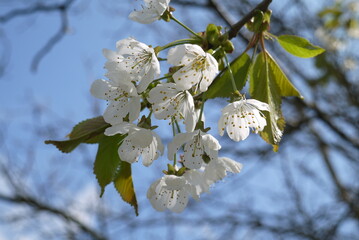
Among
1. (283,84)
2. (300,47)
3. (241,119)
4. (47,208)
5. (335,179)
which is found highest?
(300,47)

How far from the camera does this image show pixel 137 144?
134cm

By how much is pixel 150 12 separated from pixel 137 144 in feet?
1.76

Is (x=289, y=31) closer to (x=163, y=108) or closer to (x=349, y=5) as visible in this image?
(x=349, y=5)

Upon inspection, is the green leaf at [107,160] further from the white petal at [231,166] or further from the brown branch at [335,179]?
the brown branch at [335,179]

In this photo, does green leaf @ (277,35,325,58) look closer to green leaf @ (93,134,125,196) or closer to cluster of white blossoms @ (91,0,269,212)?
cluster of white blossoms @ (91,0,269,212)

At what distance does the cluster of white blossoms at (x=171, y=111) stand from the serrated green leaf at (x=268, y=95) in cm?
4

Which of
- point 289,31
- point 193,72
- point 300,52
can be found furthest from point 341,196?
point 193,72

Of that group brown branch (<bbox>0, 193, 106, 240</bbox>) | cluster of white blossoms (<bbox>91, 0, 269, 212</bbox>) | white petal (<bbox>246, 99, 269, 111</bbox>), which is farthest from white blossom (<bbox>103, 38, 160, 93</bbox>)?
brown branch (<bbox>0, 193, 106, 240</bbox>)

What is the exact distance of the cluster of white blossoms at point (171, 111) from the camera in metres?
1.29

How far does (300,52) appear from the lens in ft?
4.93

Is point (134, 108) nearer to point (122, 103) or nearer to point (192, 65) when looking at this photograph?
point (122, 103)

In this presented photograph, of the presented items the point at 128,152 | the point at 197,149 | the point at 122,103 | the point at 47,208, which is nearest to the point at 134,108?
the point at 122,103

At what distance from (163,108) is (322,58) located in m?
3.69

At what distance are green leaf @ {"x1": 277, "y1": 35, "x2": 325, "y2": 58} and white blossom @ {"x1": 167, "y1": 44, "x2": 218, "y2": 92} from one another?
38 centimetres
